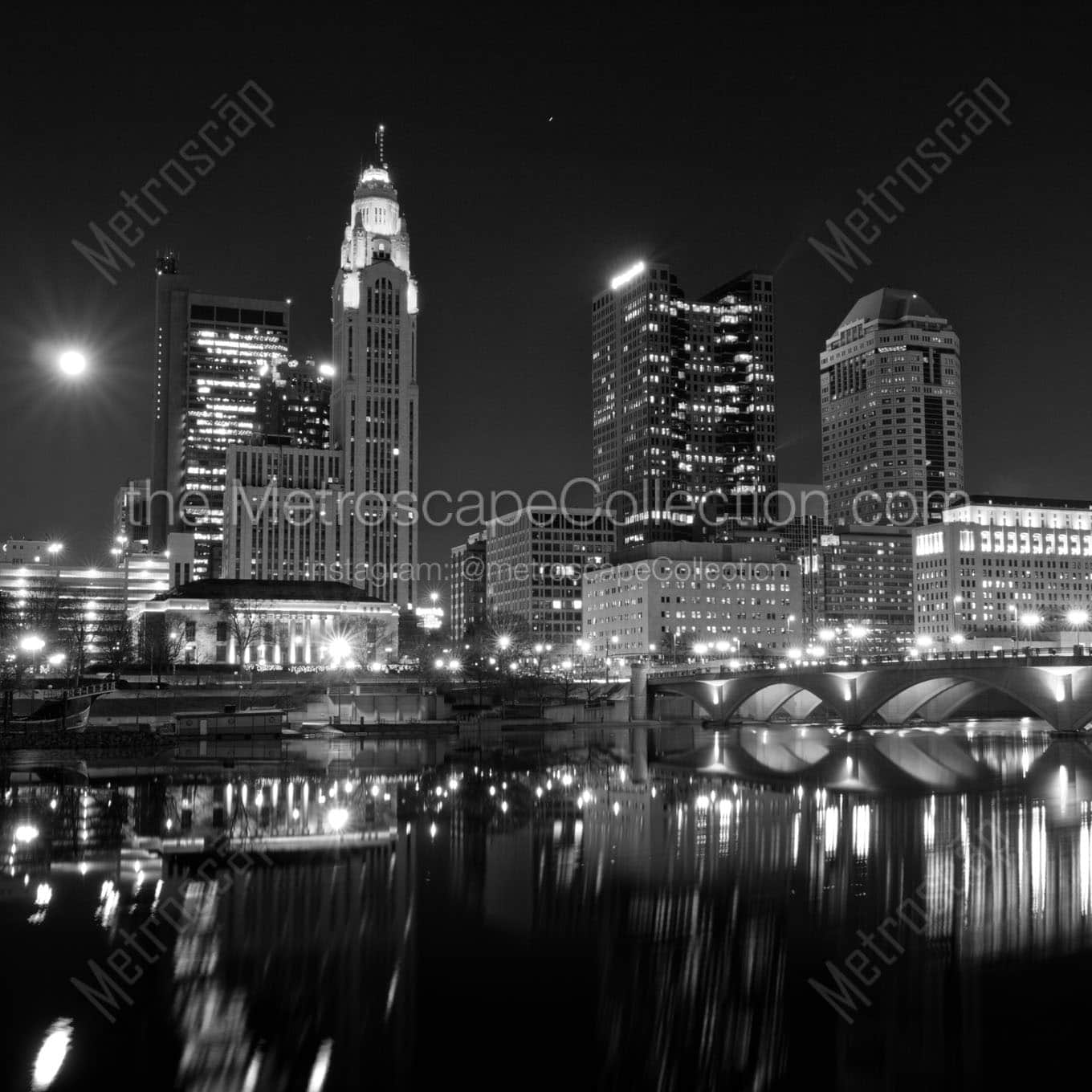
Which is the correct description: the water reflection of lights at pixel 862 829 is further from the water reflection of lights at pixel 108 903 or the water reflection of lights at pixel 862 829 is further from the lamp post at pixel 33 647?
the lamp post at pixel 33 647

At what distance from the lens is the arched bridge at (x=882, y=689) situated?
79.4 m

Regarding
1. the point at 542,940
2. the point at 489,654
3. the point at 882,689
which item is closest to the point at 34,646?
the point at 882,689

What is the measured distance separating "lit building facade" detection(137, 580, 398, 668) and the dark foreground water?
101186 millimetres

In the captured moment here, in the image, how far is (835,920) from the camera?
103 feet

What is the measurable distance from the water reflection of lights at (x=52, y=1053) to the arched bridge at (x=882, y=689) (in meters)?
69.3

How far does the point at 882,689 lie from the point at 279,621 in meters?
93.6

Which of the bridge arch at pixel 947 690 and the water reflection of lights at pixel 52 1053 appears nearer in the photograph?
the water reflection of lights at pixel 52 1053

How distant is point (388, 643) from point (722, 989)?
5795 inches

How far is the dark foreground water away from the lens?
21281mm

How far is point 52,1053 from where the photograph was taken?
68.6 ft

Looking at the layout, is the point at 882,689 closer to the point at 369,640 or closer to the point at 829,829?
the point at 829,829

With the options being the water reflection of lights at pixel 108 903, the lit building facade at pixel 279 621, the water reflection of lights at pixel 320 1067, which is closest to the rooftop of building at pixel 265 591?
the lit building facade at pixel 279 621

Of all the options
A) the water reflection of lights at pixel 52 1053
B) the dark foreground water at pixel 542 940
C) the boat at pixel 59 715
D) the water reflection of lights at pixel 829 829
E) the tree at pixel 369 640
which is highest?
the tree at pixel 369 640

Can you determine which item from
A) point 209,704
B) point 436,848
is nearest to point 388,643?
point 209,704
